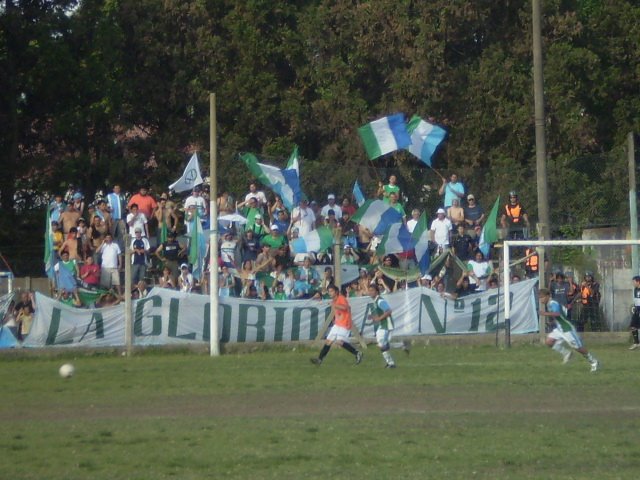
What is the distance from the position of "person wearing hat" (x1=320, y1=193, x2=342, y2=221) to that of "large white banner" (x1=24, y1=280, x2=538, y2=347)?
238cm

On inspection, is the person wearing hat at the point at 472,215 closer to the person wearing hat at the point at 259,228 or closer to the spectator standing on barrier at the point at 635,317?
the spectator standing on barrier at the point at 635,317

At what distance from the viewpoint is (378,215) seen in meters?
28.0

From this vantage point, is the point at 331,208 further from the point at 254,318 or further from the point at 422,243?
the point at 254,318

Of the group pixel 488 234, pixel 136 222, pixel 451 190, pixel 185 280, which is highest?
pixel 451 190

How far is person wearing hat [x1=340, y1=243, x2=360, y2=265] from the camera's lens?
92.0ft

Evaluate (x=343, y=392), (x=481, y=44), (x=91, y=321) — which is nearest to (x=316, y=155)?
(x=481, y=44)

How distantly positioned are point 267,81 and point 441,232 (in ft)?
35.8

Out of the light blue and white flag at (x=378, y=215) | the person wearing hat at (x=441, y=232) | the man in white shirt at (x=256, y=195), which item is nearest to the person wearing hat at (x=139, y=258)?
the man in white shirt at (x=256, y=195)

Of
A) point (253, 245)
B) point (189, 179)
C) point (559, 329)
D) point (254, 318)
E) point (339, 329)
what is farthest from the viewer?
point (189, 179)

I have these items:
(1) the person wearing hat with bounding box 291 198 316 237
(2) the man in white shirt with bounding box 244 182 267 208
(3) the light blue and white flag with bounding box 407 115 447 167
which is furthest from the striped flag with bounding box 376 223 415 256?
(3) the light blue and white flag with bounding box 407 115 447 167

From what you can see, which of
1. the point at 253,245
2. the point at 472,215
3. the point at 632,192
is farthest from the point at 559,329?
the point at 253,245

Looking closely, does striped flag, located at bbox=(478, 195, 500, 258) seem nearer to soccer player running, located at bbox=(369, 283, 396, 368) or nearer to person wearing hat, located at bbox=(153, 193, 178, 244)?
soccer player running, located at bbox=(369, 283, 396, 368)

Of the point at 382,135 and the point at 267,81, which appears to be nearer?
the point at 382,135

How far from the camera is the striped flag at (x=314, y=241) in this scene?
2738 centimetres
